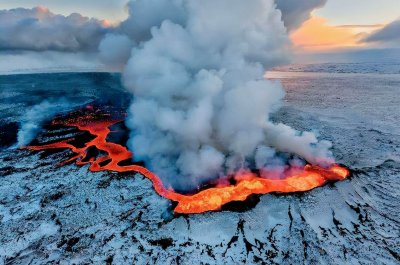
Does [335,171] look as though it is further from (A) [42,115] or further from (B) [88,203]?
(A) [42,115]

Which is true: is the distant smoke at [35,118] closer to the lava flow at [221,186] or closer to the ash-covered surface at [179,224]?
the lava flow at [221,186]

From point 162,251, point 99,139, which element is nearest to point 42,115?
point 99,139

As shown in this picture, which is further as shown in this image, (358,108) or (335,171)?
(358,108)

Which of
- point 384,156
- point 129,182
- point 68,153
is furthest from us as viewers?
point 68,153

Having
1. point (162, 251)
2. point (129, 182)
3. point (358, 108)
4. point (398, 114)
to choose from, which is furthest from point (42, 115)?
point (398, 114)

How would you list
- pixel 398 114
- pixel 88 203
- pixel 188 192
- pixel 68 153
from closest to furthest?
pixel 88 203
pixel 188 192
pixel 68 153
pixel 398 114

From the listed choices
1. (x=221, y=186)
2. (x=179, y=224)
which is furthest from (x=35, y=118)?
(x=179, y=224)

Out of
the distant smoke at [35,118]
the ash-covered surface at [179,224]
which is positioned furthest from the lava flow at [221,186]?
the distant smoke at [35,118]

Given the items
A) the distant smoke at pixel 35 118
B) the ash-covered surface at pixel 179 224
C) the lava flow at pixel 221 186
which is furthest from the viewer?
the distant smoke at pixel 35 118
